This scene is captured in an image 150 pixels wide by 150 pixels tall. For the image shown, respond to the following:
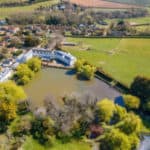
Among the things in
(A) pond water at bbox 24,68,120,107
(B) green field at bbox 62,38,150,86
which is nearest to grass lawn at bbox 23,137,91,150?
(A) pond water at bbox 24,68,120,107

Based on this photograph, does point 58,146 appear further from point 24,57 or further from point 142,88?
point 24,57

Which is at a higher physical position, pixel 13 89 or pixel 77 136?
pixel 13 89

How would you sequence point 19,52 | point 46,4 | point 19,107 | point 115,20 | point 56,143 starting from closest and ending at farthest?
point 56,143, point 19,107, point 19,52, point 115,20, point 46,4

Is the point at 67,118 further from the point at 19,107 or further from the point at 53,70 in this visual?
the point at 53,70

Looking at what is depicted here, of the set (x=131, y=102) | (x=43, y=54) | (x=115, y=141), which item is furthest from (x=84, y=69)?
(x=115, y=141)

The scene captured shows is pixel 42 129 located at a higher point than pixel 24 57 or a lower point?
lower

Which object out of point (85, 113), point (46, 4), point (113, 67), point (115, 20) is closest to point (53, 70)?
point (113, 67)

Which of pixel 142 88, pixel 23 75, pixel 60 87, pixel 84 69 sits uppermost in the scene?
pixel 84 69

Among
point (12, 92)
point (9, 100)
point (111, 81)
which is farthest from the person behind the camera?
point (111, 81)
